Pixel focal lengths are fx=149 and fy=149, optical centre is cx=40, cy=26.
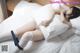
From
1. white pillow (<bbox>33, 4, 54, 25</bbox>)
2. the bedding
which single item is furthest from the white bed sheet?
white pillow (<bbox>33, 4, 54, 25</bbox>)

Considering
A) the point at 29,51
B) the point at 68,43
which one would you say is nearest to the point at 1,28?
the point at 29,51

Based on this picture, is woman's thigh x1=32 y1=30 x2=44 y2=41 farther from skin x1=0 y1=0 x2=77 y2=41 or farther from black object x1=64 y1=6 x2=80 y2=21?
black object x1=64 y1=6 x2=80 y2=21

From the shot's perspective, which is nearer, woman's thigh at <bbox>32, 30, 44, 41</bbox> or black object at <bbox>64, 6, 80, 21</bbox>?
woman's thigh at <bbox>32, 30, 44, 41</bbox>

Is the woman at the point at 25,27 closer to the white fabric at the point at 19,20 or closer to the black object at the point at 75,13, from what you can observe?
the white fabric at the point at 19,20

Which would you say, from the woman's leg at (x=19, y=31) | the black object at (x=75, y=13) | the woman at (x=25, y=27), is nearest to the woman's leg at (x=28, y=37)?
the woman at (x=25, y=27)

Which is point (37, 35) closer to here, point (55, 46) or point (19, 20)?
point (55, 46)

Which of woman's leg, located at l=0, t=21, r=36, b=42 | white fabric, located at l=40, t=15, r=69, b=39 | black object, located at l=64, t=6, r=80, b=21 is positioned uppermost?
black object, located at l=64, t=6, r=80, b=21

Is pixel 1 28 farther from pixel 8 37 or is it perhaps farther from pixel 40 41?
pixel 40 41

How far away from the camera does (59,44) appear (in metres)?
1.17

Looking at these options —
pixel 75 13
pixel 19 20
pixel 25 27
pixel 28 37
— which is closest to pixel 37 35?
pixel 28 37

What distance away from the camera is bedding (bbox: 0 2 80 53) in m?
1.13

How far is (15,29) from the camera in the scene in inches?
52.6

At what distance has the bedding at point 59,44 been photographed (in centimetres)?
113

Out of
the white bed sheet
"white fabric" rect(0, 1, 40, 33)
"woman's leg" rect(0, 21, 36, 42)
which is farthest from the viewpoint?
"white fabric" rect(0, 1, 40, 33)
